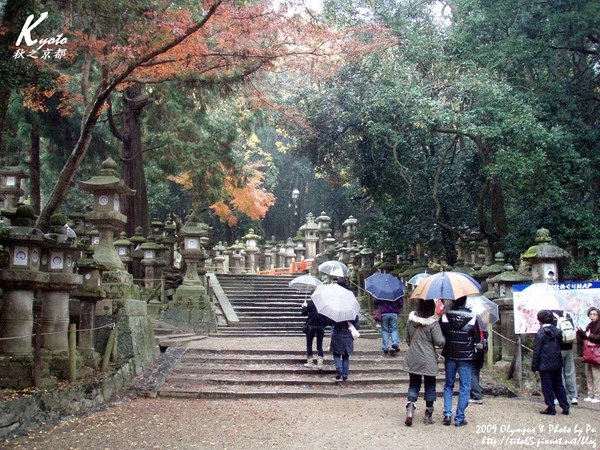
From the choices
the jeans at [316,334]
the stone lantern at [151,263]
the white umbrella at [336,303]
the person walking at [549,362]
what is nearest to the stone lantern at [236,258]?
the stone lantern at [151,263]

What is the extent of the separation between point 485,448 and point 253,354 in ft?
18.7

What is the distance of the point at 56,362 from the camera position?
783 cm

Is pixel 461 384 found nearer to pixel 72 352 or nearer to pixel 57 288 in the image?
pixel 72 352

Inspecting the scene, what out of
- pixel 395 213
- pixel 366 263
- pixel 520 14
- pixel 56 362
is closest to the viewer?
pixel 56 362

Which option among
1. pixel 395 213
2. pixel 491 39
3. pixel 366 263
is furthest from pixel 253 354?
pixel 491 39

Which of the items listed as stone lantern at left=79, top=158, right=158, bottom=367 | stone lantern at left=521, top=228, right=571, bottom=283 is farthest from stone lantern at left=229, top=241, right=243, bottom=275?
stone lantern at left=521, top=228, right=571, bottom=283

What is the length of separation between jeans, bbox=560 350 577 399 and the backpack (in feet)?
1.97

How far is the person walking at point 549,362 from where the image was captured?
7.28 metres

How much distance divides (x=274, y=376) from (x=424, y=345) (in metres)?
3.70

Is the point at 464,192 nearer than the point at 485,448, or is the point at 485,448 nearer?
the point at 485,448

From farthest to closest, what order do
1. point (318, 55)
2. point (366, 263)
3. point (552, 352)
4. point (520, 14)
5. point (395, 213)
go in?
point (366, 263)
point (395, 213)
point (520, 14)
point (318, 55)
point (552, 352)

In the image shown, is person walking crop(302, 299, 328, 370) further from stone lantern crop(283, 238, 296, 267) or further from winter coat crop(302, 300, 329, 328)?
stone lantern crop(283, 238, 296, 267)

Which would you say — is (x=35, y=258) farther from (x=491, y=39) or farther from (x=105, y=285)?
(x=491, y=39)

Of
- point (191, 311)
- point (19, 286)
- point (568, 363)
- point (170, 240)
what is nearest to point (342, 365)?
point (568, 363)
